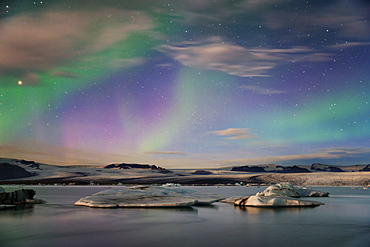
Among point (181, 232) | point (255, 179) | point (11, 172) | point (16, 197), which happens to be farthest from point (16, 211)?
point (11, 172)

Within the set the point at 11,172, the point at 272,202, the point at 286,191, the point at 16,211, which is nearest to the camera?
the point at 16,211

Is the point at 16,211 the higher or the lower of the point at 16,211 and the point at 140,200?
the lower

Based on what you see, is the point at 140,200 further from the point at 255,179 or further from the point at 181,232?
the point at 255,179

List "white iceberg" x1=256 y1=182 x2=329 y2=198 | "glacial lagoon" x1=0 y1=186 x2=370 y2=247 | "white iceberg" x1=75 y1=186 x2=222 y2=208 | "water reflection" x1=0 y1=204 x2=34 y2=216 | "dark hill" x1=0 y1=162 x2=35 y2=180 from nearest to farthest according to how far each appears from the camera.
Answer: "glacial lagoon" x1=0 y1=186 x2=370 y2=247 → "water reflection" x1=0 y1=204 x2=34 y2=216 → "white iceberg" x1=75 y1=186 x2=222 y2=208 → "white iceberg" x1=256 y1=182 x2=329 y2=198 → "dark hill" x1=0 y1=162 x2=35 y2=180

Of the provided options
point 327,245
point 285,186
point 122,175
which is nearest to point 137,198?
point 327,245

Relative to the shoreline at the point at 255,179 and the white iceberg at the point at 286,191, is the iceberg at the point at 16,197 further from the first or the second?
the shoreline at the point at 255,179

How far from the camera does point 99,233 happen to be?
14.1 m

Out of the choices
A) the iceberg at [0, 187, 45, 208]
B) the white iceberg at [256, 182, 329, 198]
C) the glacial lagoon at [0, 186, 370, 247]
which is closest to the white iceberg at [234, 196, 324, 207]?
the white iceberg at [256, 182, 329, 198]

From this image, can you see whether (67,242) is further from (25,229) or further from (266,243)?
(266,243)

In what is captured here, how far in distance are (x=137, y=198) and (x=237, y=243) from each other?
15619 mm

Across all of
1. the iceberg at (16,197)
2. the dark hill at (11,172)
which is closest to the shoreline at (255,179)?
the dark hill at (11,172)

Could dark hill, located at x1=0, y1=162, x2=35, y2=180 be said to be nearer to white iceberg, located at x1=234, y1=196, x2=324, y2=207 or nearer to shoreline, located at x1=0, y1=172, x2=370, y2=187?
Result: shoreline, located at x1=0, y1=172, x2=370, y2=187

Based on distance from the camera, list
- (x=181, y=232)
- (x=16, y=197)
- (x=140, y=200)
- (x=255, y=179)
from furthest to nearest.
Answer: (x=255, y=179)
(x=16, y=197)
(x=140, y=200)
(x=181, y=232)

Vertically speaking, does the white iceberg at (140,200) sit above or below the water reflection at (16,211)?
above
